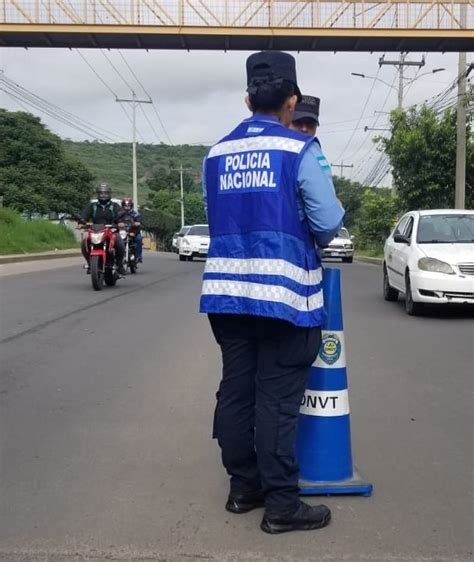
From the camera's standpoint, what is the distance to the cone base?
3648mm

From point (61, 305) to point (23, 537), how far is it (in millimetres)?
8310

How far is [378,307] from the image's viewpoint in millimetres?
11820

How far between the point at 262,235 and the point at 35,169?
49.5 m

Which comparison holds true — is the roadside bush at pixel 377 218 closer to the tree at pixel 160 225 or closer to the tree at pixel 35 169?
the tree at pixel 35 169

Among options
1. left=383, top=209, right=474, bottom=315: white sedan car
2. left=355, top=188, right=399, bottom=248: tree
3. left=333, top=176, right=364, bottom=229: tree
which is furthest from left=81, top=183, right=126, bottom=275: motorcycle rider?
left=333, top=176, right=364, bottom=229: tree

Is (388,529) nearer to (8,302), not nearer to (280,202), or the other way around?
(280,202)

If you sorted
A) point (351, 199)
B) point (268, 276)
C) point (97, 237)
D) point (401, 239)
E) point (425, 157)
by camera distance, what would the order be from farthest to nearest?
point (351, 199), point (425, 157), point (97, 237), point (401, 239), point (268, 276)

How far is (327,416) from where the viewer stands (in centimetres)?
365

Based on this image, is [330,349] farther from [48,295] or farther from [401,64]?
[401,64]

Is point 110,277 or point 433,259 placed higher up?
point 433,259

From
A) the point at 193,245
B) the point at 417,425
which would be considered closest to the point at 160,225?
the point at 193,245

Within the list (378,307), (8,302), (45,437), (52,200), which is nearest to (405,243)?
(378,307)

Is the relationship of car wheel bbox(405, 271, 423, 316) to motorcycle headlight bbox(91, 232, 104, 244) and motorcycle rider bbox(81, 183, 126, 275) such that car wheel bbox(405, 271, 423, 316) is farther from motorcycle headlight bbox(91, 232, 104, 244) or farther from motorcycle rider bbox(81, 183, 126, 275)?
motorcycle rider bbox(81, 183, 126, 275)

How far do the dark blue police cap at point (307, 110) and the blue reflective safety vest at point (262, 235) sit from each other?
1.54 feet
